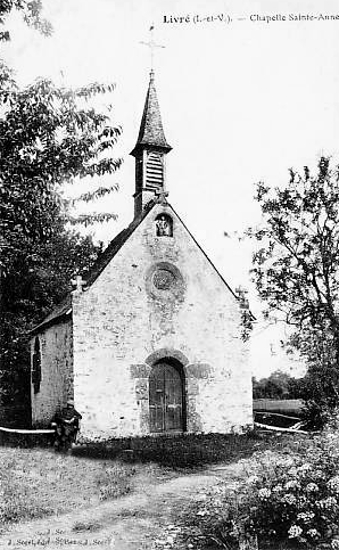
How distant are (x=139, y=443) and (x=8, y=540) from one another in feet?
30.8

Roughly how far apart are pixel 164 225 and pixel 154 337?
4.21 metres

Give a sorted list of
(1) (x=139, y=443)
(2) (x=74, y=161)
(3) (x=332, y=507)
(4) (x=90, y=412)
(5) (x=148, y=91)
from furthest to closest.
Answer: (5) (x=148, y=91), (4) (x=90, y=412), (1) (x=139, y=443), (2) (x=74, y=161), (3) (x=332, y=507)

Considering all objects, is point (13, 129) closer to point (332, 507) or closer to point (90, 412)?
point (332, 507)

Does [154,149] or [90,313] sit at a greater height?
[154,149]

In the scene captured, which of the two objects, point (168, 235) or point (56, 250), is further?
point (56, 250)

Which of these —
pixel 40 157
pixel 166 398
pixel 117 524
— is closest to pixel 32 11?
pixel 40 157

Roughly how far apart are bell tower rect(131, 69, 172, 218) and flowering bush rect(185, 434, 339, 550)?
51.4 ft

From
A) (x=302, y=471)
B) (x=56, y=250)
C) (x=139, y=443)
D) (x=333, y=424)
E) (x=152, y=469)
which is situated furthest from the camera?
(x=56, y=250)

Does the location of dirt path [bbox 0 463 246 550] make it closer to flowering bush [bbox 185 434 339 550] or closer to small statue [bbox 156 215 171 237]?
flowering bush [bbox 185 434 339 550]

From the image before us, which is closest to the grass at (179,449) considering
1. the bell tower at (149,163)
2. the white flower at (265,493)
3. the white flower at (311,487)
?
the white flower at (265,493)

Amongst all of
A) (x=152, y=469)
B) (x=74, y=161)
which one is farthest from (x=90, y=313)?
(x=74, y=161)

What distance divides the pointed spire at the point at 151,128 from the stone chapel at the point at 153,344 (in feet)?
8.68

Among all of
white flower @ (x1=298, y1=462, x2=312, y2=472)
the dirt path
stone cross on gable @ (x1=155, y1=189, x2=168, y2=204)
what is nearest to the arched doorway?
stone cross on gable @ (x1=155, y1=189, x2=168, y2=204)

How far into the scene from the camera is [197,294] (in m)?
20.5
